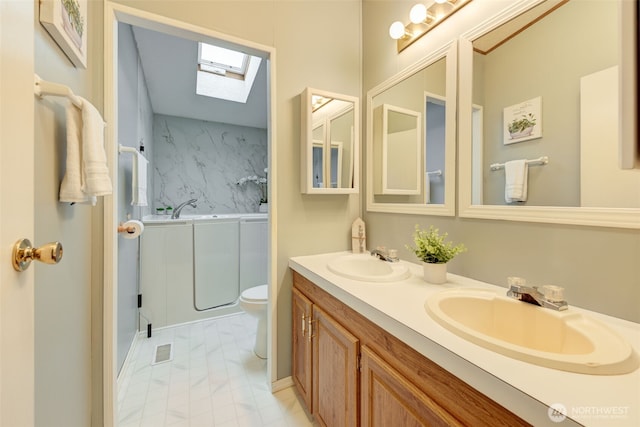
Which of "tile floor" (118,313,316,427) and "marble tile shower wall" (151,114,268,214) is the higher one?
"marble tile shower wall" (151,114,268,214)

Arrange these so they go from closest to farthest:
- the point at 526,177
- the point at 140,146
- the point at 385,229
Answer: the point at 526,177 < the point at 385,229 < the point at 140,146

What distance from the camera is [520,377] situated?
1.68 feet

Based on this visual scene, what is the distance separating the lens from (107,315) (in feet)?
3.87

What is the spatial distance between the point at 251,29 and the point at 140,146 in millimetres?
1452

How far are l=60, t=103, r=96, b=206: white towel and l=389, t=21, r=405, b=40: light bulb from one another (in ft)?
4.96

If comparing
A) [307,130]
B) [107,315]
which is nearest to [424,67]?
[307,130]

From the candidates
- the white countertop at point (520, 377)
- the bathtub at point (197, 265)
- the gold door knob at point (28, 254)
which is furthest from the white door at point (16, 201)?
the bathtub at point (197, 265)

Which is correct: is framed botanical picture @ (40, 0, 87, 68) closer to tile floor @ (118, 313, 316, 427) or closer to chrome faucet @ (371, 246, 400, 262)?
chrome faucet @ (371, 246, 400, 262)

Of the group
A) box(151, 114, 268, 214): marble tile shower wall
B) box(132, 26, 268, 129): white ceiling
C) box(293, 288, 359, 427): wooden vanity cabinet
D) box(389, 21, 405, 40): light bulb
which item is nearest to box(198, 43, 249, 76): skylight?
box(132, 26, 268, 129): white ceiling

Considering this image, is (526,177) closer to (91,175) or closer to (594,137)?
(594,137)

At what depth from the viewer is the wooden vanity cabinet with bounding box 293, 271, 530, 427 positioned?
613 millimetres

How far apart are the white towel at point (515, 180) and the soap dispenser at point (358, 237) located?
877 millimetres

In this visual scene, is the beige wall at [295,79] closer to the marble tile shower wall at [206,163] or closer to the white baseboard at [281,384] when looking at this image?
the white baseboard at [281,384]

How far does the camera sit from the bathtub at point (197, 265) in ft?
7.48
